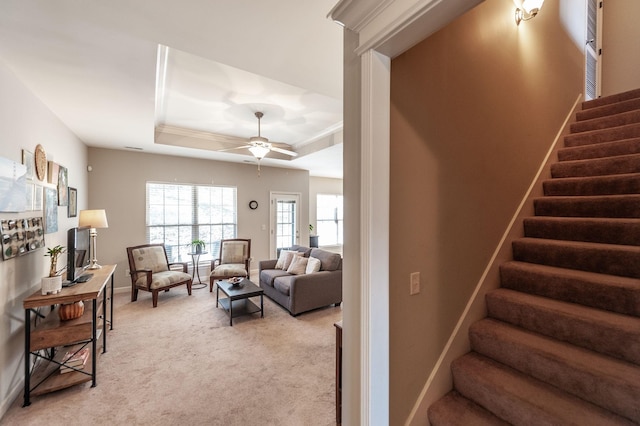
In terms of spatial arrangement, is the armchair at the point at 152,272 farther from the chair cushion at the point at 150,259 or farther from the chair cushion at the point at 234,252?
the chair cushion at the point at 234,252

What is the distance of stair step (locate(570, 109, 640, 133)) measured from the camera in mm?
2684

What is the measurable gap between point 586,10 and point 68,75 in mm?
6372

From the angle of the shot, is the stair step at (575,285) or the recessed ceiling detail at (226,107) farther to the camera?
the recessed ceiling detail at (226,107)

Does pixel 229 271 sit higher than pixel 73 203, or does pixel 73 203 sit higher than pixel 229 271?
pixel 73 203

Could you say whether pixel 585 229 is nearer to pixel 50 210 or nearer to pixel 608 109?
pixel 608 109

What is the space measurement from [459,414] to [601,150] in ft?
9.21

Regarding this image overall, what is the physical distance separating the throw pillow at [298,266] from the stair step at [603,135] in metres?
3.69

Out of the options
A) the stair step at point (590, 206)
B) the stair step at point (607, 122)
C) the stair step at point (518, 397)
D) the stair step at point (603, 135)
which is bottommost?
the stair step at point (518, 397)

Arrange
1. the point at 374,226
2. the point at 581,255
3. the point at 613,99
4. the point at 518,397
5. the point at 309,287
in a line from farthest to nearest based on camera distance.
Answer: the point at 309,287 < the point at 613,99 < the point at 581,255 < the point at 518,397 < the point at 374,226

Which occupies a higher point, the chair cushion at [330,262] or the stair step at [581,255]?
the stair step at [581,255]

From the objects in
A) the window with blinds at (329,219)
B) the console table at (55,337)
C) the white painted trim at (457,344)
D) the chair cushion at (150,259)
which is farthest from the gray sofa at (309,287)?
the window with blinds at (329,219)

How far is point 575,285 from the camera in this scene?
171 centimetres

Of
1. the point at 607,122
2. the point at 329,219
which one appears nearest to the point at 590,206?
the point at 607,122

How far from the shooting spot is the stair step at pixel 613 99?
9.72ft
